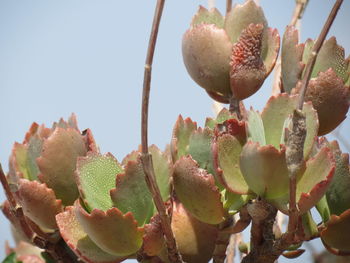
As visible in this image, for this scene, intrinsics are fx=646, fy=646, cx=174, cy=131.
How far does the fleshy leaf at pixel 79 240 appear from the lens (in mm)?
485

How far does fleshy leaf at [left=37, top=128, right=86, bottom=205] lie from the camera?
530 millimetres

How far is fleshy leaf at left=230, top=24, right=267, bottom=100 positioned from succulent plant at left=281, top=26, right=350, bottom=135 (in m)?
0.02

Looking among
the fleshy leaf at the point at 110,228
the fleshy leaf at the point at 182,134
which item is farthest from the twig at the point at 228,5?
the fleshy leaf at the point at 110,228

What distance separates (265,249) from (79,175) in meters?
0.15

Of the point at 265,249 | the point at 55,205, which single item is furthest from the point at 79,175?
the point at 265,249

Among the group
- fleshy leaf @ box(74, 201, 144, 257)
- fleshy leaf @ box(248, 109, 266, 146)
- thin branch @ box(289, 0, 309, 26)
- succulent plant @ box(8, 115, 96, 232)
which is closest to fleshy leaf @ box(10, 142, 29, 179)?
succulent plant @ box(8, 115, 96, 232)

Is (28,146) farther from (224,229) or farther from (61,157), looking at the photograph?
(224,229)

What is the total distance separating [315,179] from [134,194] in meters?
0.13

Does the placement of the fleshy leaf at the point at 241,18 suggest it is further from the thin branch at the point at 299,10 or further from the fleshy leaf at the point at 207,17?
the thin branch at the point at 299,10

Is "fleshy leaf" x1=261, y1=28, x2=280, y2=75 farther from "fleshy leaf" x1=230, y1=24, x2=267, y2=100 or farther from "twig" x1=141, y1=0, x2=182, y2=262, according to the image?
"twig" x1=141, y1=0, x2=182, y2=262

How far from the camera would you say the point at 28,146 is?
561 millimetres

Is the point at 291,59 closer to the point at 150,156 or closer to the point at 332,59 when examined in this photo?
the point at 332,59

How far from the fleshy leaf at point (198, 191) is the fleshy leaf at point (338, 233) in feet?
0.27

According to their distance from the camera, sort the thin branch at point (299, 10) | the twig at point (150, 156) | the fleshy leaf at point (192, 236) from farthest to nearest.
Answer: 1. the thin branch at point (299, 10)
2. the fleshy leaf at point (192, 236)
3. the twig at point (150, 156)
